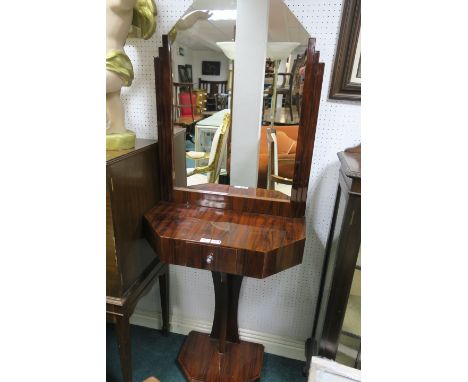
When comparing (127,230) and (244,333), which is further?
(244,333)

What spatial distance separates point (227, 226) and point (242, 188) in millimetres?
204

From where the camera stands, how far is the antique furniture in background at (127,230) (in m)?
0.97

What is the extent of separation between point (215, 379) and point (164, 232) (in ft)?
2.79

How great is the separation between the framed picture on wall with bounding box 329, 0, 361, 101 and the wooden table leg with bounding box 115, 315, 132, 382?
47.8 inches

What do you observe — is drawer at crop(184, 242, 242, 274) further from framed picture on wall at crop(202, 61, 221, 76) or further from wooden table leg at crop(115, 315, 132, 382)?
framed picture on wall at crop(202, 61, 221, 76)

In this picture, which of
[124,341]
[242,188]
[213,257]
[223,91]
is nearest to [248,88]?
[223,91]

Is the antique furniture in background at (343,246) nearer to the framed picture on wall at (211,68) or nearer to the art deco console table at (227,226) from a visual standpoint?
the art deco console table at (227,226)

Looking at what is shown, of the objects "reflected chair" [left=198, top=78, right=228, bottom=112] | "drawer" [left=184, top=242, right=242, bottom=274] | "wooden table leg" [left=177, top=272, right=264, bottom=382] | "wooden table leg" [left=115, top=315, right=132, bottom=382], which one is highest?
"reflected chair" [left=198, top=78, right=228, bottom=112]

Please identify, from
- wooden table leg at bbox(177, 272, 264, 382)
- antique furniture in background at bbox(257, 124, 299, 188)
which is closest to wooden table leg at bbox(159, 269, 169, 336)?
wooden table leg at bbox(177, 272, 264, 382)

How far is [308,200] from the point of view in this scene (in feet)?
4.19

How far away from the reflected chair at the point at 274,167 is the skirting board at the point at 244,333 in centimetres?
92

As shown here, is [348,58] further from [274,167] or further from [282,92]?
[274,167]

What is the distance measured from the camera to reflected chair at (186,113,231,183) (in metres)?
1.16

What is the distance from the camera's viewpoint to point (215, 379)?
137 centimetres
